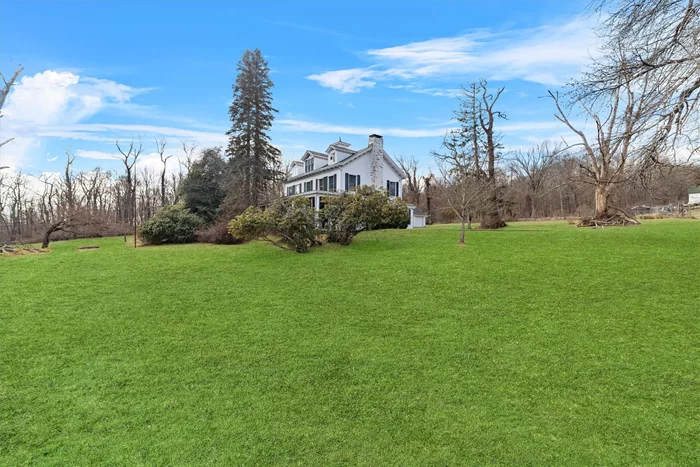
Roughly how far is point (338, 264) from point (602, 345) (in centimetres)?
722

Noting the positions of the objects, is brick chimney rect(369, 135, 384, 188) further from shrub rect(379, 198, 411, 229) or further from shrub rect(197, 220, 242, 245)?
shrub rect(197, 220, 242, 245)

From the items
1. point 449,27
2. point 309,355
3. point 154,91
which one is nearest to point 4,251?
point 154,91

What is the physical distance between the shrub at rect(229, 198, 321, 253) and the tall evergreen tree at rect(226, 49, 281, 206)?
9.75m

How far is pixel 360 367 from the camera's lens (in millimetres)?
4820

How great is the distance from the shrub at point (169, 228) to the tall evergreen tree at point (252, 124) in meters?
5.01

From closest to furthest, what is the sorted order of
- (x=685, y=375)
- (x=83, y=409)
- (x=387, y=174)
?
(x=83, y=409) < (x=685, y=375) < (x=387, y=174)

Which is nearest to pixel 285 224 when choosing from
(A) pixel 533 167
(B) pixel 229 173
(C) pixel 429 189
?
(B) pixel 229 173

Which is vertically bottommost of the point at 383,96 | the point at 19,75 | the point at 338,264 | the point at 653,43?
the point at 338,264

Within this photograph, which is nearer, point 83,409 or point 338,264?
point 83,409

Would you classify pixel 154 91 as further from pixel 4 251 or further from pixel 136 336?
pixel 136 336

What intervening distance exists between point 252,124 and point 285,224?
13387 millimetres

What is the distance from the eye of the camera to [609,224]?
1923cm

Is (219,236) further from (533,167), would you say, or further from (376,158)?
(533,167)

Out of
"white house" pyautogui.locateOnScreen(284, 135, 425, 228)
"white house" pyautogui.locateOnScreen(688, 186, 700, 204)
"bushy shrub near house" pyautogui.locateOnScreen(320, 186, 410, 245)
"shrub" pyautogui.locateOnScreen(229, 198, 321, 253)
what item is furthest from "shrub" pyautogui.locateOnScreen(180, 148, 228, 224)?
"white house" pyautogui.locateOnScreen(688, 186, 700, 204)
